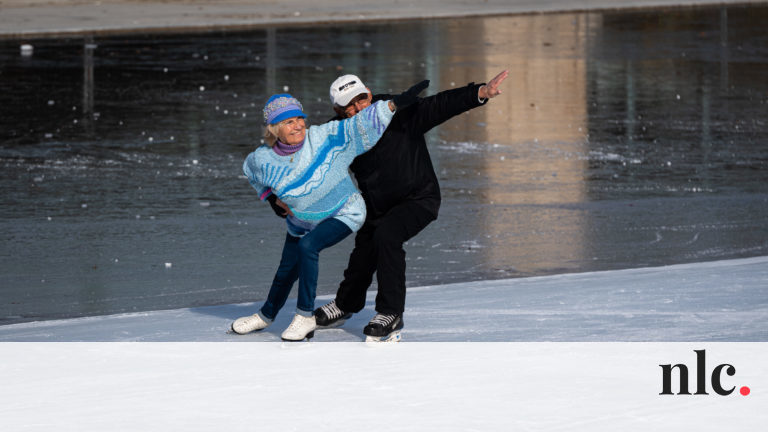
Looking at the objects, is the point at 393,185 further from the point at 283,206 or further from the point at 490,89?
the point at 490,89

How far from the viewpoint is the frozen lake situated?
28.2 feet

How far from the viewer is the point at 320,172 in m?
6.19

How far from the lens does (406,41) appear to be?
20469mm

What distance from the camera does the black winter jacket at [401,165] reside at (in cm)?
625

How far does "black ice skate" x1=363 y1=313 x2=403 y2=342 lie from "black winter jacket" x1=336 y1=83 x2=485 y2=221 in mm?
468

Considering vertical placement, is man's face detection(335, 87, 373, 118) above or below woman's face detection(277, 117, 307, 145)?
above

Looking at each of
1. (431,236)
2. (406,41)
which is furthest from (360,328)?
(406,41)
